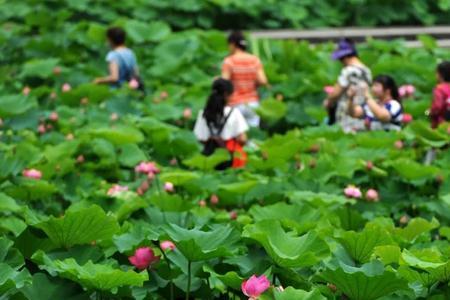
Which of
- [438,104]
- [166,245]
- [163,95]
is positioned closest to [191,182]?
[166,245]

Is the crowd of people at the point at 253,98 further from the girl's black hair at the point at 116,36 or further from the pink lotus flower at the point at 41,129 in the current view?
the pink lotus flower at the point at 41,129

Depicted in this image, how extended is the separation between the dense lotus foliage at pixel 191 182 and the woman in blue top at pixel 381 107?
19 cm

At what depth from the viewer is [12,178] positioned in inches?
176

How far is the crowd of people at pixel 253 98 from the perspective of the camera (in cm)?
545

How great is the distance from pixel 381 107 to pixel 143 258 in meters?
3.05

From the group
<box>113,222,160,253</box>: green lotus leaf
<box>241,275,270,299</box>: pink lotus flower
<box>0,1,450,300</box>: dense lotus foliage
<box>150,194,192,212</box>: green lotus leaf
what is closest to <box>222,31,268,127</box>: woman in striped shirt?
<box>0,1,450,300</box>: dense lotus foliage

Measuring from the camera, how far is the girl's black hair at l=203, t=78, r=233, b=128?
212 inches

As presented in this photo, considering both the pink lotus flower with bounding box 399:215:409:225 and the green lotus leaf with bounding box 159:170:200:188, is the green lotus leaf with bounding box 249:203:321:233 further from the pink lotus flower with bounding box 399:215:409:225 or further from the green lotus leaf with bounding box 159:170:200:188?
the pink lotus flower with bounding box 399:215:409:225

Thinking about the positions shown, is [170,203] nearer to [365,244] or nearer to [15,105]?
[365,244]

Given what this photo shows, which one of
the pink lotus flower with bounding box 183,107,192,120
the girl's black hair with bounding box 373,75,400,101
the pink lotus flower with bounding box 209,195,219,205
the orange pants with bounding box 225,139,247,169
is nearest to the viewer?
the pink lotus flower with bounding box 209,195,219,205

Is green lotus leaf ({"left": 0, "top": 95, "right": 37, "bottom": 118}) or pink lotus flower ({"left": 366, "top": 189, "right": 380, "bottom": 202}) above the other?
pink lotus flower ({"left": 366, "top": 189, "right": 380, "bottom": 202})

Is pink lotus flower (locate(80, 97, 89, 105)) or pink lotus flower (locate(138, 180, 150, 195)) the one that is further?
pink lotus flower (locate(80, 97, 89, 105))

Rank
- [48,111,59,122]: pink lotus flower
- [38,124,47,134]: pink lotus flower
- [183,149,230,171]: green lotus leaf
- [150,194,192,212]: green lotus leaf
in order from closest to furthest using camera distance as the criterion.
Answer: [150,194,192,212]: green lotus leaf < [183,149,230,171]: green lotus leaf < [38,124,47,134]: pink lotus flower < [48,111,59,122]: pink lotus flower

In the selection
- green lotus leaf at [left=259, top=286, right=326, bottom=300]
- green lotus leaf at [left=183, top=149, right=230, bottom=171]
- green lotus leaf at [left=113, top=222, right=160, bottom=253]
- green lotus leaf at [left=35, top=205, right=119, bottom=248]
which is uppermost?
green lotus leaf at [left=259, top=286, right=326, bottom=300]
